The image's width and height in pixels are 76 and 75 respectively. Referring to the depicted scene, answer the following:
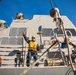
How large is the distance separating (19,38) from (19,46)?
3.49 feet

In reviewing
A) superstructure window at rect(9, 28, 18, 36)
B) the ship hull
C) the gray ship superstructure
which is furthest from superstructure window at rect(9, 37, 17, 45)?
the ship hull

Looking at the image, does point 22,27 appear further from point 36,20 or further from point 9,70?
point 9,70

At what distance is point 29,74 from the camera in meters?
7.01

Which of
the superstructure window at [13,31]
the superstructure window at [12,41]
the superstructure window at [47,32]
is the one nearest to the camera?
the superstructure window at [12,41]

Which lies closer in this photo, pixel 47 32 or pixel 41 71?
pixel 41 71

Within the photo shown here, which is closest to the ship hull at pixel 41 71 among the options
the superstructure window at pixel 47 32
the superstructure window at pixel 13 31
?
the superstructure window at pixel 47 32

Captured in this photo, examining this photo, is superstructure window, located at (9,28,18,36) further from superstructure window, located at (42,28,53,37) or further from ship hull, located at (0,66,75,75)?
ship hull, located at (0,66,75,75)

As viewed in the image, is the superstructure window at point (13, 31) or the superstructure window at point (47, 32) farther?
the superstructure window at point (13, 31)

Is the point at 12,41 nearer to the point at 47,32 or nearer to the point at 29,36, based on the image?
the point at 29,36

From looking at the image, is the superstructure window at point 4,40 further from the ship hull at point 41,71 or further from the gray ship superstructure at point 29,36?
the ship hull at point 41,71

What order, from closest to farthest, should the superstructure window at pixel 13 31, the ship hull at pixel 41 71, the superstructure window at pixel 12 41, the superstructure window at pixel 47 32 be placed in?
the ship hull at pixel 41 71
the superstructure window at pixel 12 41
the superstructure window at pixel 47 32
the superstructure window at pixel 13 31

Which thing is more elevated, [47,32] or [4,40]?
[47,32]

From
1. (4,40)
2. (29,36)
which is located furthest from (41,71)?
(29,36)

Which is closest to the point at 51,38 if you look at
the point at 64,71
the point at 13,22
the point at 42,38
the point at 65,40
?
the point at 42,38
